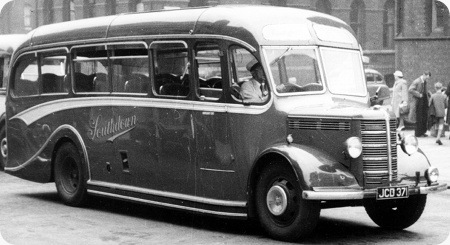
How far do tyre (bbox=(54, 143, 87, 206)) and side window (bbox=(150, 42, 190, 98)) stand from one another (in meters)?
2.01

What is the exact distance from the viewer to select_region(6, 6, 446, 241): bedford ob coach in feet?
33.0

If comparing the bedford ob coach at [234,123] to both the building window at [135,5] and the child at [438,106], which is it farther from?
the building window at [135,5]

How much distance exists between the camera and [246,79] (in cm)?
1083

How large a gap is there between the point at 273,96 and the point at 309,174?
115 centimetres

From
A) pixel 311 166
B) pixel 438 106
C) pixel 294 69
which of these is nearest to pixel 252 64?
pixel 294 69

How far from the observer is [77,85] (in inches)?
527

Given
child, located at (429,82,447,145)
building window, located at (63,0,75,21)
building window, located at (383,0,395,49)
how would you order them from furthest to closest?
building window, located at (63,0,75,21)
building window, located at (383,0,395,49)
child, located at (429,82,447,145)

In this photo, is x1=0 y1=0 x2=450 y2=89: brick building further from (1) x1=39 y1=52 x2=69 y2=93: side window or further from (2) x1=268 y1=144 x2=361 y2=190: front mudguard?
(2) x1=268 y1=144 x2=361 y2=190: front mudguard

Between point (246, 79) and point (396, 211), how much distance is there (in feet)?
7.30

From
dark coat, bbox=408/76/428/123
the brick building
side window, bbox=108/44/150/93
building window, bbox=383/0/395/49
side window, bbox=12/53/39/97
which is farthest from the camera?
building window, bbox=383/0/395/49

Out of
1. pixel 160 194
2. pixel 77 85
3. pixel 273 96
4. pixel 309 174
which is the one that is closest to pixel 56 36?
pixel 77 85

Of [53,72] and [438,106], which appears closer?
[53,72]

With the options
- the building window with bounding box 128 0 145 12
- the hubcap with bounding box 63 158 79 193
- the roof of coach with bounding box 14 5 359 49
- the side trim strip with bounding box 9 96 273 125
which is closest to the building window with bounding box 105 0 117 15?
the building window with bounding box 128 0 145 12

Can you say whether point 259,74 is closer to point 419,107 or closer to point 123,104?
point 123,104
